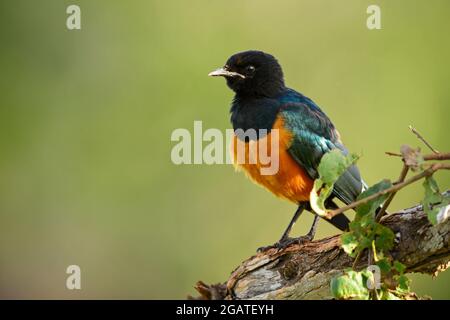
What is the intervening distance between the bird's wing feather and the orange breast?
0.05 metres

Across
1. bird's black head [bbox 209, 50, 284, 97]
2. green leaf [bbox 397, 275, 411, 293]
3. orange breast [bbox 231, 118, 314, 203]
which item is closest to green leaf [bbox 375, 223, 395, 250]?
green leaf [bbox 397, 275, 411, 293]

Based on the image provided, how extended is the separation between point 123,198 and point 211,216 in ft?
5.12

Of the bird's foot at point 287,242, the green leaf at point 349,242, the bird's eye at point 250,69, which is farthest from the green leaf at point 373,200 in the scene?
the bird's eye at point 250,69

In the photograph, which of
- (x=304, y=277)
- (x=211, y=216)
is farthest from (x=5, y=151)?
(x=304, y=277)

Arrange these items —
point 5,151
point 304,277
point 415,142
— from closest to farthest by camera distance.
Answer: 1. point 304,277
2. point 415,142
3. point 5,151

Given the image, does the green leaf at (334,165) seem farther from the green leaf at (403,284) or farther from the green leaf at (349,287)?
the green leaf at (403,284)

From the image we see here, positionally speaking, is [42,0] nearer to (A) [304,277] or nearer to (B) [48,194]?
(B) [48,194]

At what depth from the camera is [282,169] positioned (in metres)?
6.67

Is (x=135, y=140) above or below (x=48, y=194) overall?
above

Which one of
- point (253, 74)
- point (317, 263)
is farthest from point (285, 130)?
point (317, 263)

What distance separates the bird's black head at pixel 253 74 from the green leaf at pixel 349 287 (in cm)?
329

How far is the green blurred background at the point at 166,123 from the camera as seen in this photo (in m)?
12.3

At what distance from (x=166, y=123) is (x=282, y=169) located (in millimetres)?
6380

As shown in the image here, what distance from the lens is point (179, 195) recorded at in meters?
12.6
